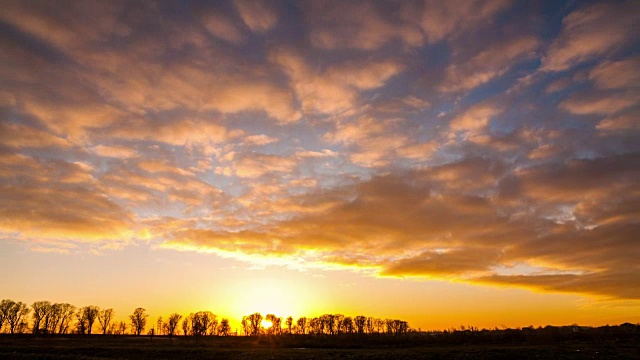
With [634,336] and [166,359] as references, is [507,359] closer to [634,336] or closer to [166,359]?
[634,336]

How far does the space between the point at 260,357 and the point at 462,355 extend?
29809 millimetres

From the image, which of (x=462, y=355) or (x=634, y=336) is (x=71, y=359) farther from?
(x=634, y=336)

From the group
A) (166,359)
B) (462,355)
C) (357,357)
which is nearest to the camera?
(462,355)

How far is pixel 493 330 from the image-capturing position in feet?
307

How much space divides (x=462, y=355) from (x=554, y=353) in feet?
34.0

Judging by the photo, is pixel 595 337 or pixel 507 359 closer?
pixel 507 359

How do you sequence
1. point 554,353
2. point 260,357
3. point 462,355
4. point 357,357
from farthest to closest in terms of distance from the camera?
point 260,357 → point 357,357 → point 462,355 → point 554,353

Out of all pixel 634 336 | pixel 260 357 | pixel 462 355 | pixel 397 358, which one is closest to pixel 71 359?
pixel 260 357

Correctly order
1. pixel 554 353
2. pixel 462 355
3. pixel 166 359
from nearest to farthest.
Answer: pixel 554 353, pixel 462 355, pixel 166 359

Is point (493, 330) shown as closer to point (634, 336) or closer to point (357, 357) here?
point (634, 336)

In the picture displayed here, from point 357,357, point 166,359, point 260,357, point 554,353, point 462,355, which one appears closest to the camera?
point 554,353

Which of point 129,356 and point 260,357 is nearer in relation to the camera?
point 260,357

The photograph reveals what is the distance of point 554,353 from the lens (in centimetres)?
4875

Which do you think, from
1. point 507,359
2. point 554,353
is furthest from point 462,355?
point 554,353
